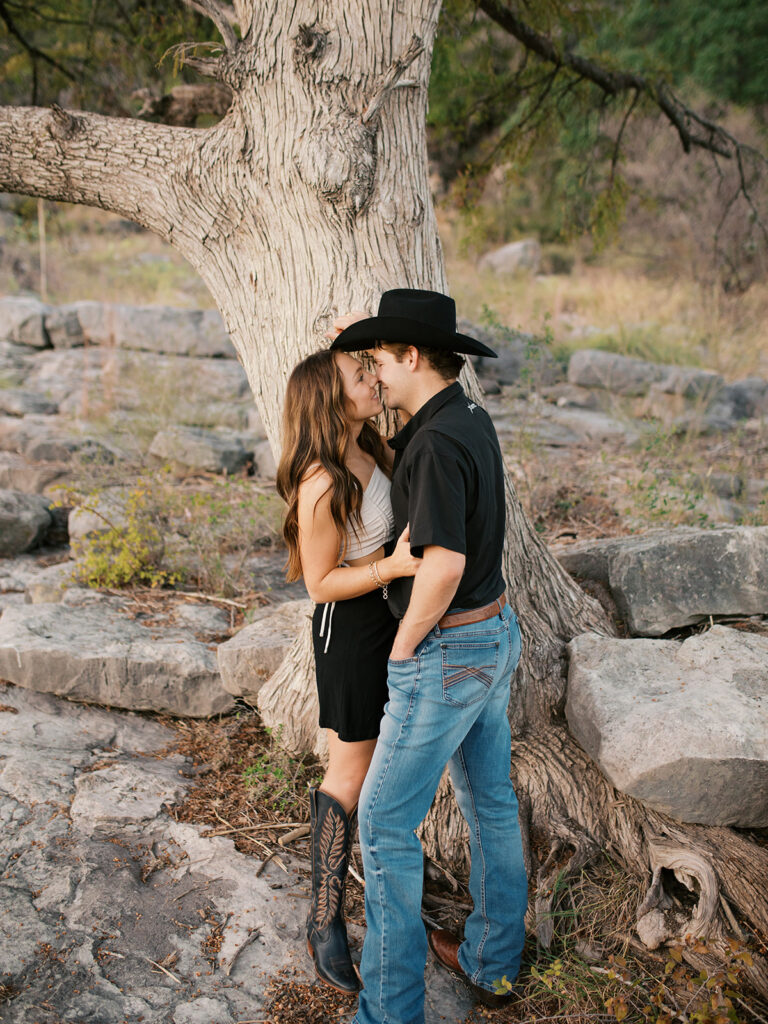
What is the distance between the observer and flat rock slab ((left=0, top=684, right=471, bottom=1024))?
8.71 ft

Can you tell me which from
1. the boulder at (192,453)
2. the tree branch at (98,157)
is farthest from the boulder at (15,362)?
the tree branch at (98,157)

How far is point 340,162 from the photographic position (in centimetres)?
324

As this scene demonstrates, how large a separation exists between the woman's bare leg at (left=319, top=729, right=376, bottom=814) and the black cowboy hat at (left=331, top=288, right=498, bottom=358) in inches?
55.6

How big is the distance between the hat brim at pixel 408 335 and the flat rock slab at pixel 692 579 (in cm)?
187

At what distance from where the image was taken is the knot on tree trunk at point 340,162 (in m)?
3.24

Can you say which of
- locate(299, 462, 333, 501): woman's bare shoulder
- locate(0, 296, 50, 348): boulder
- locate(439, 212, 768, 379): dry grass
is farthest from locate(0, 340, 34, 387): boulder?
locate(299, 462, 333, 501): woman's bare shoulder

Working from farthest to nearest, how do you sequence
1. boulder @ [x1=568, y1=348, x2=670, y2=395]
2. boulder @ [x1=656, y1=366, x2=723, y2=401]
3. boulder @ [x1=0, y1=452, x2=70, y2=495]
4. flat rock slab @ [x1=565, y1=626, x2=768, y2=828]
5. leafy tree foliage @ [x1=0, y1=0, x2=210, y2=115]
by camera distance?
1. boulder @ [x1=568, y1=348, x2=670, y2=395]
2. boulder @ [x1=656, y1=366, x2=723, y2=401]
3. boulder @ [x1=0, y1=452, x2=70, y2=495]
4. leafy tree foliage @ [x1=0, y1=0, x2=210, y2=115]
5. flat rock slab @ [x1=565, y1=626, x2=768, y2=828]

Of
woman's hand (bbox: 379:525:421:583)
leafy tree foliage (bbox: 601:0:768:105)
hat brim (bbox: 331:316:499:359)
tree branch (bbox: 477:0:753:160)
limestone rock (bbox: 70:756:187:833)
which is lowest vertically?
limestone rock (bbox: 70:756:187:833)

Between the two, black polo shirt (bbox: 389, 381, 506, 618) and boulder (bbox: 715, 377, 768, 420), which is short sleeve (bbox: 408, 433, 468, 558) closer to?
black polo shirt (bbox: 389, 381, 506, 618)

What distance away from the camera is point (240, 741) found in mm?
4148

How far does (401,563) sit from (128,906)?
1742mm

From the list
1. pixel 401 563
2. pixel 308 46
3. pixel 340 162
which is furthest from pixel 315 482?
pixel 308 46

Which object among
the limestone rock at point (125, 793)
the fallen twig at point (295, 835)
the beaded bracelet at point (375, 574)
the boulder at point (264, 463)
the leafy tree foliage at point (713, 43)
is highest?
the leafy tree foliage at point (713, 43)

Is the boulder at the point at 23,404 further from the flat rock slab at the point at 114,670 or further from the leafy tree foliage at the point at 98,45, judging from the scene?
the flat rock slab at the point at 114,670
